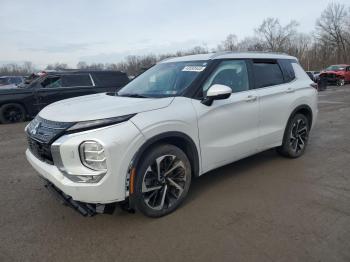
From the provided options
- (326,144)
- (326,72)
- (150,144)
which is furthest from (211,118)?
(326,72)

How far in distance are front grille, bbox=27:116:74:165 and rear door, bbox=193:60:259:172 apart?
154cm

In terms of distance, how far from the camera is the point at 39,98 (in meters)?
10.5

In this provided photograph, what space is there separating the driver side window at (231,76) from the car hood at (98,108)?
A: 0.73 meters

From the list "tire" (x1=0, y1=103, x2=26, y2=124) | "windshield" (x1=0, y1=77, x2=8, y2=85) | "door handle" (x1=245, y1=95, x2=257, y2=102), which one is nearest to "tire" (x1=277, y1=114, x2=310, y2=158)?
"door handle" (x1=245, y1=95, x2=257, y2=102)

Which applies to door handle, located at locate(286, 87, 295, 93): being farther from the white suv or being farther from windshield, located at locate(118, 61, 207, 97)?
windshield, located at locate(118, 61, 207, 97)

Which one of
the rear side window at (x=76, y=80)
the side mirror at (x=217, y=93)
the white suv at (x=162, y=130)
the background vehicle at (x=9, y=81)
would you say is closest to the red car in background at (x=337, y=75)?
the rear side window at (x=76, y=80)

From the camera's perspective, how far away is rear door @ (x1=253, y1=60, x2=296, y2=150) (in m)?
4.57

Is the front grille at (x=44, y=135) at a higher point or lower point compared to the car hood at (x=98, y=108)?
lower

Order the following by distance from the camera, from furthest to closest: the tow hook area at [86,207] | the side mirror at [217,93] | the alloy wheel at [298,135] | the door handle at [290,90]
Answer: the alloy wheel at [298,135]
the door handle at [290,90]
the side mirror at [217,93]
the tow hook area at [86,207]

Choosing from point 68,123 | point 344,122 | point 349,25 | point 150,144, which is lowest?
point 344,122

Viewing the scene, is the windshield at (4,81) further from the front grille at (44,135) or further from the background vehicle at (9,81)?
the front grille at (44,135)

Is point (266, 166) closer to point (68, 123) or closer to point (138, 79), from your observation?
point (138, 79)

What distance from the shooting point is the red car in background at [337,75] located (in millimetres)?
27000

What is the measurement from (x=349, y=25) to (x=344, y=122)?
209 ft
